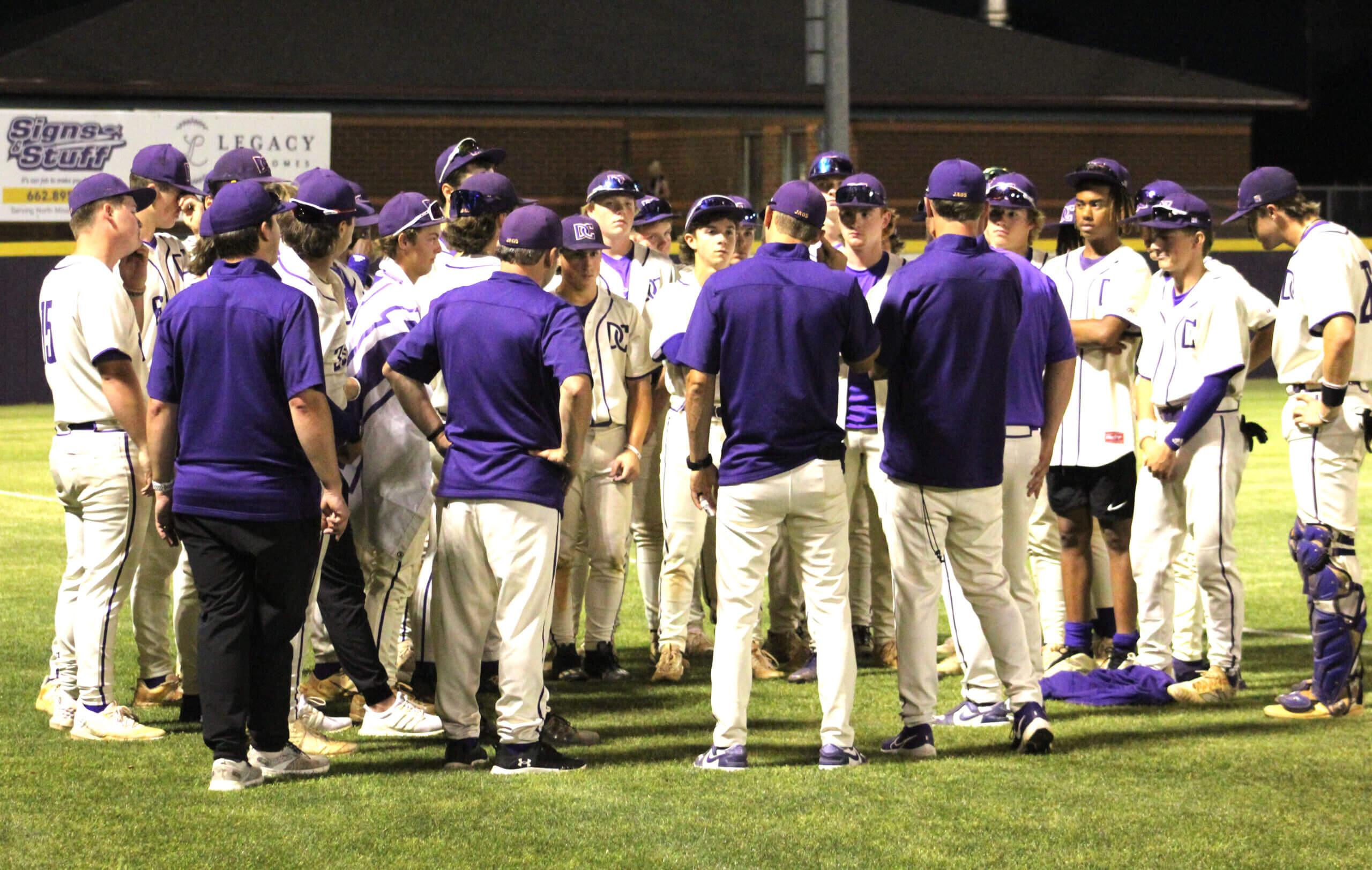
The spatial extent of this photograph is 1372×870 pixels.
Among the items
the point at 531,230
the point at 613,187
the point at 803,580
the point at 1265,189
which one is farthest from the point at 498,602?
the point at 1265,189

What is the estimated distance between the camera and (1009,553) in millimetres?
7031

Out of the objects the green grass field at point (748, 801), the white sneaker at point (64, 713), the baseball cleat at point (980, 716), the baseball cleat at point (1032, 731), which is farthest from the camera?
the baseball cleat at point (980, 716)

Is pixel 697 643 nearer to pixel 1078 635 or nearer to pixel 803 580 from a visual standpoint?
pixel 1078 635

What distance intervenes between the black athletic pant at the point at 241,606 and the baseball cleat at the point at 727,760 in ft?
5.52

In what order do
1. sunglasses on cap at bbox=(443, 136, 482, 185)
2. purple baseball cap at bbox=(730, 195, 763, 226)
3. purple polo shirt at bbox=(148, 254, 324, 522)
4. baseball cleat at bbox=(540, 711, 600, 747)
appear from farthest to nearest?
sunglasses on cap at bbox=(443, 136, 482, 185) → purple baseball cap at bbox=(730, 195, 763, 226) → baseball cleat at bbox=(540, 711, 600, 747) → purple polo shirt at bbox=(148, 254, 324, 522)

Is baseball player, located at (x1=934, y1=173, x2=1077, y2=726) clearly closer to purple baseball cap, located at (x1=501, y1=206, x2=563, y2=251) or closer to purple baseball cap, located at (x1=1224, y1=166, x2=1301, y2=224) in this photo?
purple baseball cap, located at (x1=1224, y1=166, x2=1301, y2=224)

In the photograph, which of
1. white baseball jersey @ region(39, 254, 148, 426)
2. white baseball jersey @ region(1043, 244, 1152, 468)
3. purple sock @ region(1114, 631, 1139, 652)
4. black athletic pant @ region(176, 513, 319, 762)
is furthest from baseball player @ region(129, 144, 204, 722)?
purple sock @ region(1114, 631, 1139, 652)

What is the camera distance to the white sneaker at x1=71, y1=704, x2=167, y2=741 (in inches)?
270

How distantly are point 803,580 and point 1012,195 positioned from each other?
8.03ft

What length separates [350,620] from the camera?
23.1 feet

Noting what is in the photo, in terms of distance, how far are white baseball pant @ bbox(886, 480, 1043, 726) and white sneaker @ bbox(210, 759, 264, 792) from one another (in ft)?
8.53

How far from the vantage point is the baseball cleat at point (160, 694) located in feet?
24.9

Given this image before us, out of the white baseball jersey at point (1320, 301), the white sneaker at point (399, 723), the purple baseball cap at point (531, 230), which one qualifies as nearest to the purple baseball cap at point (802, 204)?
the purple baseball cap at point (531, 230)

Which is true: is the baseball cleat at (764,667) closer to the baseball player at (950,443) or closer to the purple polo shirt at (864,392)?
the purple polo shirt at (864,392)
